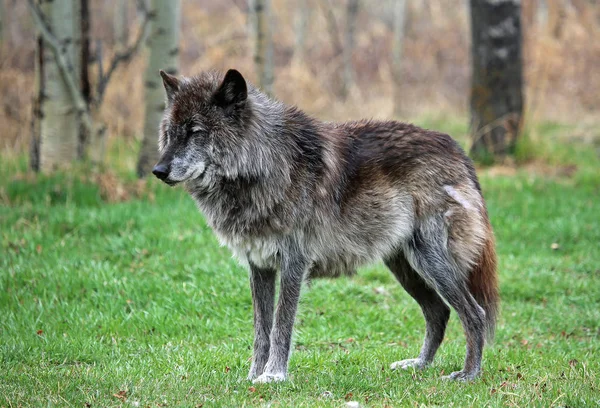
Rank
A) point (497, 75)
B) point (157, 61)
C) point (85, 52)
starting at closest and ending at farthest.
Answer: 1. point (85, 52)
2. point (157, 61)
3. point (497, 75)

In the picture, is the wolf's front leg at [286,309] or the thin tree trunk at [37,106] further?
the thin tree trunk at [37,106]

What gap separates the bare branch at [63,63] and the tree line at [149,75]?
14mm

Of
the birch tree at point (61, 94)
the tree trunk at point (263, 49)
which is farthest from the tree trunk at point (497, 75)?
the birch tree at point (61, 94)

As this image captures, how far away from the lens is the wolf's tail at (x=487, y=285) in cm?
574

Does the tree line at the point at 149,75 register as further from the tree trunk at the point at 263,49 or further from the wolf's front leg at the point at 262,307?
the wolf's front leg at the point at 262,307

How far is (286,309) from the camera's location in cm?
528

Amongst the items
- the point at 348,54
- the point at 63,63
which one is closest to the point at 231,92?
the point at 63,63

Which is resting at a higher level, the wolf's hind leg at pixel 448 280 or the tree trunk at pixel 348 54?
the tree trunk at pixel 348 54

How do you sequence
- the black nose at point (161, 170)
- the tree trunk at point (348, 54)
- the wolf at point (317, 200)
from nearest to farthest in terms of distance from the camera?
the black nose at point (161, 170) → the wolf at point (317, 200) → the tree trunk at point (348, 54)

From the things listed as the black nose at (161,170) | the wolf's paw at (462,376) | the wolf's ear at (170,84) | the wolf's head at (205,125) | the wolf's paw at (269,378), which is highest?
the wolf's ear at (170,84)

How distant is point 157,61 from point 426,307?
651 cm

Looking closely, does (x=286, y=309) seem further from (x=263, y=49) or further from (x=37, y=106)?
(x=263, y=49)

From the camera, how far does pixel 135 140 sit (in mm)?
13266

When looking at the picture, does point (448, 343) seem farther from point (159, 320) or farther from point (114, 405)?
point (114, 405)
